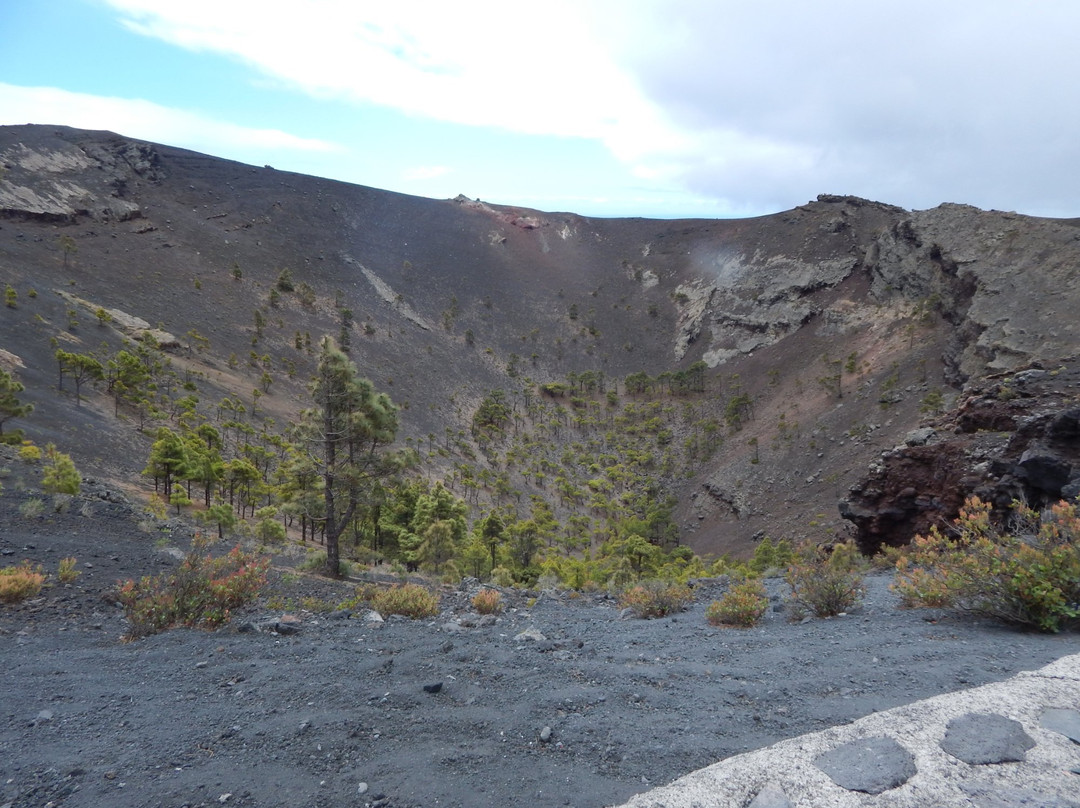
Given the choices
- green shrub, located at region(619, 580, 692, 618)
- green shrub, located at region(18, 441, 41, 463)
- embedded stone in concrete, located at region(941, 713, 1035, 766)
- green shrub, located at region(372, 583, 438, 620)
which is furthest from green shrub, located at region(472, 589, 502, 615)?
green shrub, located at region(18, 441, 41, 463)

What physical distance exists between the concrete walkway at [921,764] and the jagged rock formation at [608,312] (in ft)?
30.6

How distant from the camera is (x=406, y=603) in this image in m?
7.96

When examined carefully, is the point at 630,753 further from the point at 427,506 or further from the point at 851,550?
the point at 427,506

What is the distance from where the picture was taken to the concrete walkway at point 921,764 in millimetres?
2951

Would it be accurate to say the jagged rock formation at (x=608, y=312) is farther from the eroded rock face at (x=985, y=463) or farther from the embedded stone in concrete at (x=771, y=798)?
the embedded stone in concrete at (x=771, y=798)

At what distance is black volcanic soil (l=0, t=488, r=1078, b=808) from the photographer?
3266 millimetres

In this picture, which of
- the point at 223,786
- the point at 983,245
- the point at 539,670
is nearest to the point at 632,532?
the point at 983,245

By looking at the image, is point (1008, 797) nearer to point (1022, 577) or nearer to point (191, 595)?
point (1022, 577)

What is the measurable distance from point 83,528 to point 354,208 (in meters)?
71.0

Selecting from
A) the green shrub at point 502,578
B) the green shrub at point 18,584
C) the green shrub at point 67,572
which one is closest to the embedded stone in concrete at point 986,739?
the green shrub at point 18,584

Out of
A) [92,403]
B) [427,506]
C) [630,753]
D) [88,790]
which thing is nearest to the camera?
[88,790]

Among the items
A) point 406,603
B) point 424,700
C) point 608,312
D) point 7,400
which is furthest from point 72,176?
point 424,700

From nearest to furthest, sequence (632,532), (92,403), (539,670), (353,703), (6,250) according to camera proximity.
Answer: (353,703)
(539,670)
(92,403)
(632,532)
(6,250)

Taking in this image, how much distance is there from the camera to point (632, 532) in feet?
114
